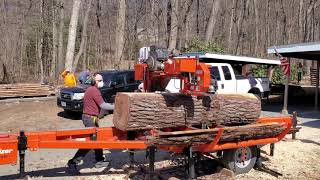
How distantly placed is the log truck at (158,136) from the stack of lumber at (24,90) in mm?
15348

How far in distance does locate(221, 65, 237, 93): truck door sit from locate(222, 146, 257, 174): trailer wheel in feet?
33.3

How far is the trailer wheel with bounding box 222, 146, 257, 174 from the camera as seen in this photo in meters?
9.24

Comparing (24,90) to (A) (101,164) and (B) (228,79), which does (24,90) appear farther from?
(A) (101,164)

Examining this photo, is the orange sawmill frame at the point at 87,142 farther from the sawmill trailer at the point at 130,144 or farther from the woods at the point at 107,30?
the woods at the point at 107,30

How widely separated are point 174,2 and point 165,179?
21.0 m

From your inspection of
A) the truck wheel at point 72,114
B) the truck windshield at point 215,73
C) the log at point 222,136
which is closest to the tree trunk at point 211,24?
the truck windshield at point 215,73

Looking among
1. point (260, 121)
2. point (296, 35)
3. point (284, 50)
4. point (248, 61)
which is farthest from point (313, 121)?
point (296, 35)

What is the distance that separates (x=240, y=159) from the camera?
946cm

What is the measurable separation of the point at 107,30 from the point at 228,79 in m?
24.8

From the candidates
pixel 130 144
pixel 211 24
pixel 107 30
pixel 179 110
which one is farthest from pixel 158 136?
pixel 107 30

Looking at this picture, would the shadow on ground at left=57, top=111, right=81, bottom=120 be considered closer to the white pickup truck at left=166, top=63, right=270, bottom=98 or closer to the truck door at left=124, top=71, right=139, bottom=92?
the truck door at left=124, top=71, right=139, bottom=92

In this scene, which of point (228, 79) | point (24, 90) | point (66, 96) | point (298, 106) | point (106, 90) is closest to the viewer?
point (66, 96)

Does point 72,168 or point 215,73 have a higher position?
point 215,73

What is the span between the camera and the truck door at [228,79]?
19.7 m
